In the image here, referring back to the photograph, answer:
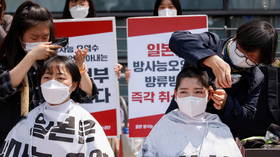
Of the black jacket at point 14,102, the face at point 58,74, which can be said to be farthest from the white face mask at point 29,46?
the face at point 58,74

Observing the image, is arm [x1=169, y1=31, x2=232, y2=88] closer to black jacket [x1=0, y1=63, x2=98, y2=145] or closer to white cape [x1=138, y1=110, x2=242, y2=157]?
white cape [x1=138, y1=110, x2=242, y2=157]

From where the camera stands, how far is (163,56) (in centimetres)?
499

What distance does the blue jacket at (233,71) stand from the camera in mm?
2975

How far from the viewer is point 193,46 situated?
9.77 feet

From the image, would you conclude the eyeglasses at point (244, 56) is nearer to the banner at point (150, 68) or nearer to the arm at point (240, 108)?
the arm at point (240, 108)

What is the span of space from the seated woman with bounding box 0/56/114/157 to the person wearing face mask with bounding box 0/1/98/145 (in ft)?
0.36

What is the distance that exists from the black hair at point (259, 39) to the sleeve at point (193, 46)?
0.16 m

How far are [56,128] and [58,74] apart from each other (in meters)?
0.32

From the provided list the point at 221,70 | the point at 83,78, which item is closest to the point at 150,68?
the point at 83,78

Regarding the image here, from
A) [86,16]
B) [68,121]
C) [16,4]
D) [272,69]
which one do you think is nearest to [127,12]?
[16,4]

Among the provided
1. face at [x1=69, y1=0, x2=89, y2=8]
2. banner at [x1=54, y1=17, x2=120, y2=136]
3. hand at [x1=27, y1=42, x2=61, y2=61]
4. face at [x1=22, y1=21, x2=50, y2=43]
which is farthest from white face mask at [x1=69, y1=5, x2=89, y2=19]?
hand at [x1=27, y1=42, x2=61, y2=61]

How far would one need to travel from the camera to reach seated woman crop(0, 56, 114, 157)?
3141mm

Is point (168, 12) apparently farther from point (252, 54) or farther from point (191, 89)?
point (252, 54)

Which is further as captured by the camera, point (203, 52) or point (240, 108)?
point (240, 108)
